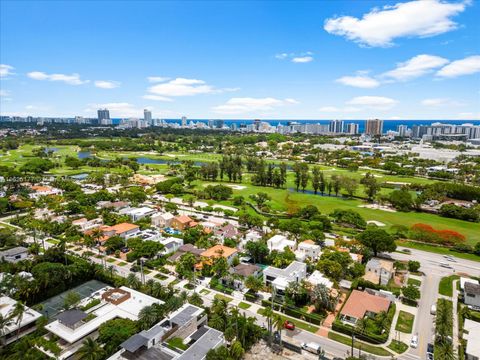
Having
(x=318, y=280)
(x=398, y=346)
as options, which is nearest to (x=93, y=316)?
(x=318, y=280)

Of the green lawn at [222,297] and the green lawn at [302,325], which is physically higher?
the green lawn at [222,297]

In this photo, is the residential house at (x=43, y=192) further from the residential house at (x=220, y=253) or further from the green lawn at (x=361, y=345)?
the green lawn at (x=361, y=345)

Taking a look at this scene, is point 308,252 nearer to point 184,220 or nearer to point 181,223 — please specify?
point 181,223

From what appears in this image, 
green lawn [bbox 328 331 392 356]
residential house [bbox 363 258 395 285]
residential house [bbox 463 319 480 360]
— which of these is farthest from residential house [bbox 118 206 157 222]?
residential house [bbox 463 319 480 360]

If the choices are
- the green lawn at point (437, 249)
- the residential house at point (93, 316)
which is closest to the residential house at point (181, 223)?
the residential house at point (93, 316)

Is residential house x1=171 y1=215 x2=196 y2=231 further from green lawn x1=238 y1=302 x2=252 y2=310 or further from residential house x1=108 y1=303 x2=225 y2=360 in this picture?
residential house x1=108 y1=303 x2=225 y2=360

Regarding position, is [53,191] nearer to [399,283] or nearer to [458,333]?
[399,283]
